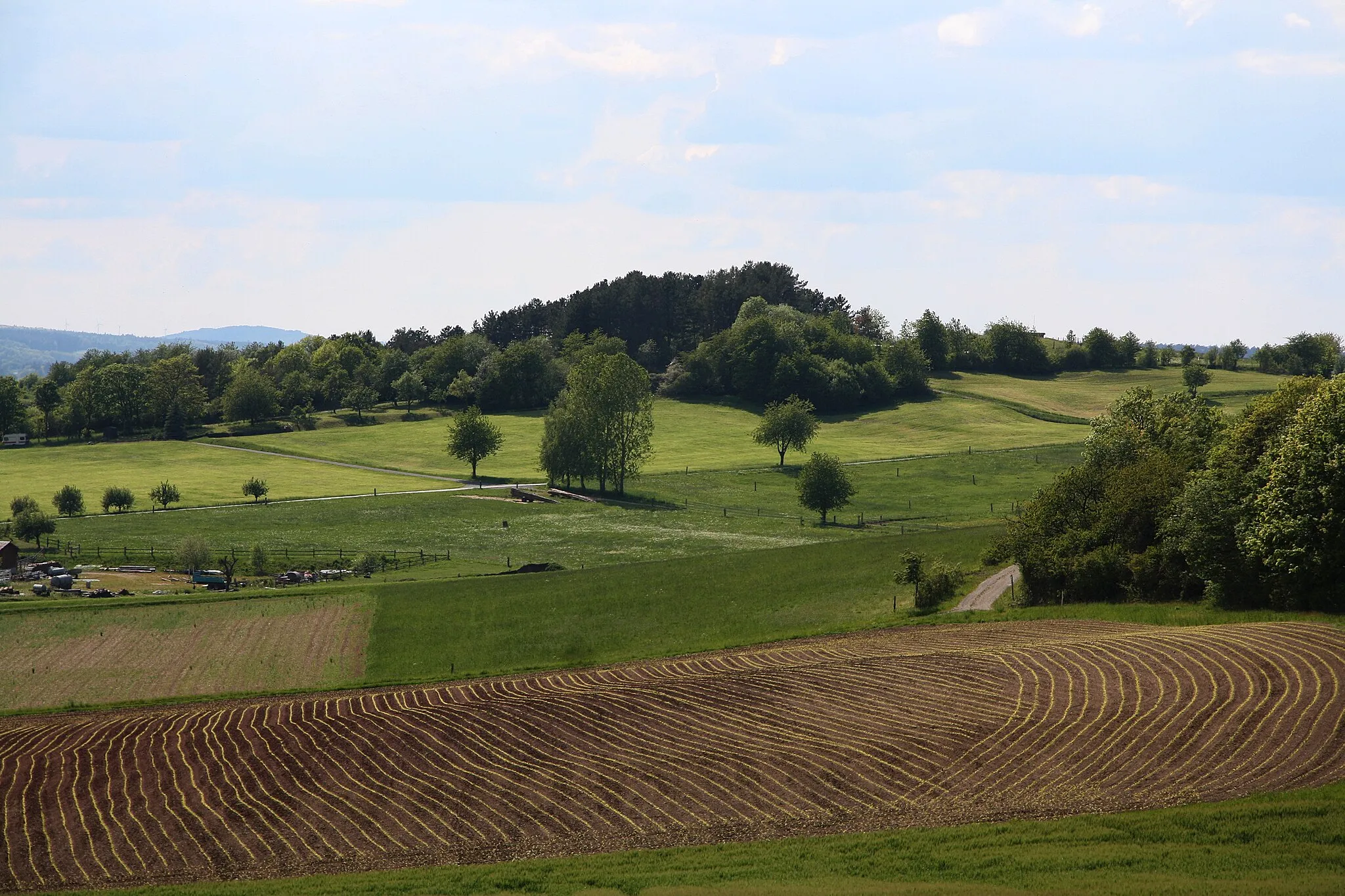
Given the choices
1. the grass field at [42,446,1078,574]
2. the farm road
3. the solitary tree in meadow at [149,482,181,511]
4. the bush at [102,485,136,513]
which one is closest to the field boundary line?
the grass field at [42,446,1078,574]

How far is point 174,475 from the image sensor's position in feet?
403

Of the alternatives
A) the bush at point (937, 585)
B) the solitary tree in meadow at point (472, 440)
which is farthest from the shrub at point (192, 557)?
the bush at point (937, 585)

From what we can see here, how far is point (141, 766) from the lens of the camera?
119ft

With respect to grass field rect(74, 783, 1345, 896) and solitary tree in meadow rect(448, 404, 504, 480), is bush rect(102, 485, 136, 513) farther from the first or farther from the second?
grass field rect(74, 783, 1345, 896)

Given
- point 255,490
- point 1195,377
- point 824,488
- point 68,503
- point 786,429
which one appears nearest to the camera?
point 824,488

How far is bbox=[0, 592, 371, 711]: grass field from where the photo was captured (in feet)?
160

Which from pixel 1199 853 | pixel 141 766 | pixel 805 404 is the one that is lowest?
pixel 141 766

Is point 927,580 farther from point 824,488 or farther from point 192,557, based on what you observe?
point 192,557

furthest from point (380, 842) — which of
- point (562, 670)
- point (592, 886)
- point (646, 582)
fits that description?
point (646, 582)

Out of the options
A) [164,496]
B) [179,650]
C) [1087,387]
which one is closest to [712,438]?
[1087,387]

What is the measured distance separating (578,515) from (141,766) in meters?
64.9

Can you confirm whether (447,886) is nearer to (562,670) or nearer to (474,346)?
(562,670)

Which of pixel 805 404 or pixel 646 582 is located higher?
pixel 805 404

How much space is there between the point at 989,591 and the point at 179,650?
1601 inches
